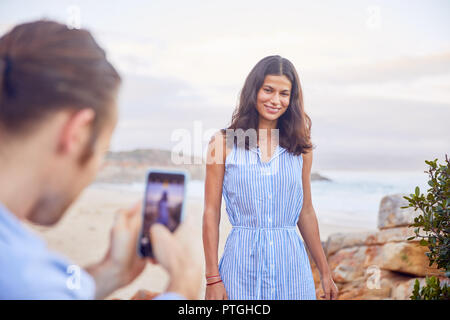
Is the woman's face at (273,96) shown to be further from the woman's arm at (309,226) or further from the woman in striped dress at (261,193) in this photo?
the woman's arm at (309,226)

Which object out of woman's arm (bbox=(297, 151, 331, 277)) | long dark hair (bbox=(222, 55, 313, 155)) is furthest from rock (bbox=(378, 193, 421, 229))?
long dark hair (bbox=(222, 55, 313, 155))

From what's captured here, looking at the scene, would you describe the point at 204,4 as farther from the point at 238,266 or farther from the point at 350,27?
the point at 238,266

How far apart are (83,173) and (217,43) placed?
1.03 meters

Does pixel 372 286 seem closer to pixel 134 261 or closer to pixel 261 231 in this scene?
pixel 261 231

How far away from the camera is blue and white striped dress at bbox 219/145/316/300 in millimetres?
1863

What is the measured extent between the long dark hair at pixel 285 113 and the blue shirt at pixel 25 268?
2.85 feet

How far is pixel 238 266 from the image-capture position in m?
1.88

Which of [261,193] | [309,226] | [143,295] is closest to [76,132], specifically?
[261,193]

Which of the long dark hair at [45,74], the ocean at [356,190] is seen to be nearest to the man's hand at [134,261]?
the long dark hair at [45,74]

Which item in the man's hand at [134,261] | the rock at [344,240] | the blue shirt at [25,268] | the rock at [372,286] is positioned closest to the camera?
the blue shirt at [25,268]

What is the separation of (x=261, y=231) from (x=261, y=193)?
0.16 meters

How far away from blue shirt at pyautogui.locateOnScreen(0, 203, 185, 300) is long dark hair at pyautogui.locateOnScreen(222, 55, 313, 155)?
87cm

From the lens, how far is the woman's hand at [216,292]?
6.09ft
